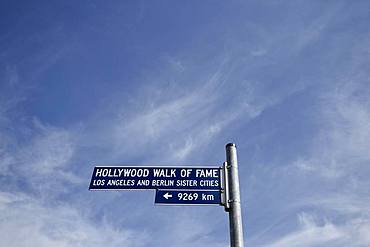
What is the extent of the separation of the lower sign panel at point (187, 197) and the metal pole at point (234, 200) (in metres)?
0.27

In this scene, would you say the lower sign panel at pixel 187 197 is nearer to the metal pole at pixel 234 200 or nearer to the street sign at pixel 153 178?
the street sign at pixel 153 178

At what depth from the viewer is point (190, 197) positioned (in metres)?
5.16

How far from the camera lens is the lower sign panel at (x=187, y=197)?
5.01 metres

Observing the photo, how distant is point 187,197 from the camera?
5168 mm

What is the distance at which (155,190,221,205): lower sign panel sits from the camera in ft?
16.4

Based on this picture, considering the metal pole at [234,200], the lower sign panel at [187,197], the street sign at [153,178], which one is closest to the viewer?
the metal pole at [234,200]

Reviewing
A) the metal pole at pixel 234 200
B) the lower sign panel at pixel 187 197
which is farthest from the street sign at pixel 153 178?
the metal pole at pixel 234 200

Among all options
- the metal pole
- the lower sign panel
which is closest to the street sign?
the lower sign panel

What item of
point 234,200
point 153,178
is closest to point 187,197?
point 153,178

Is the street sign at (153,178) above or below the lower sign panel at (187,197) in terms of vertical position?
above

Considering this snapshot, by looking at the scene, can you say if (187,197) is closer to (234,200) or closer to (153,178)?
(153,178)

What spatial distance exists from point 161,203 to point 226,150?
1401 millimetres

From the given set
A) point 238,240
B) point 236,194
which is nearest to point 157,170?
point 236,194

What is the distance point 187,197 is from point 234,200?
834 mm
